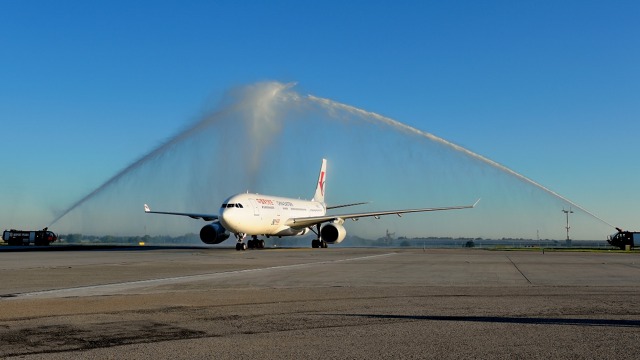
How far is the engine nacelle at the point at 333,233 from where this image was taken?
2270 inches

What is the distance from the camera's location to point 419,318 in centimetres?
1029

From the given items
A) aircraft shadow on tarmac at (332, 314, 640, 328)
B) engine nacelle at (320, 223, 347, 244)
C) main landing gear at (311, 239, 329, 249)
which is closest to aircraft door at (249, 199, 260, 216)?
engine nacelle at (320, 223, 347, 244)

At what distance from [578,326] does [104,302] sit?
8.92 metres

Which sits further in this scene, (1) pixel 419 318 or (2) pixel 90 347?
(1) pixel 419 318

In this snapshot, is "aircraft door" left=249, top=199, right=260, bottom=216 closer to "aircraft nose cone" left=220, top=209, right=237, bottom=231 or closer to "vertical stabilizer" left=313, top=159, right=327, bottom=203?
"aircraft nose cone" left=220, top=209, right=237, bottom=231

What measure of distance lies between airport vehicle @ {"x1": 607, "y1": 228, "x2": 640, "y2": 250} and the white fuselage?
3907cm

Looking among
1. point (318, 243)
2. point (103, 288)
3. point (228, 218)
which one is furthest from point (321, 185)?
point (103, 288)

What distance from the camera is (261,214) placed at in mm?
51875

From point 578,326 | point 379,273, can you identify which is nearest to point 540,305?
point 578,326

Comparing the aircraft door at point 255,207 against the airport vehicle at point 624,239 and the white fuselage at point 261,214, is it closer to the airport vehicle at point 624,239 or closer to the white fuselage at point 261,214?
the white fuselage at point 261,214

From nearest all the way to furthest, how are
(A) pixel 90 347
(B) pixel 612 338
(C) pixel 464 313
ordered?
(A) pixel 90 347 < (B) pixel 612 338 < (C) pixel 464 313

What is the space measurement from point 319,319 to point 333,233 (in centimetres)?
4779

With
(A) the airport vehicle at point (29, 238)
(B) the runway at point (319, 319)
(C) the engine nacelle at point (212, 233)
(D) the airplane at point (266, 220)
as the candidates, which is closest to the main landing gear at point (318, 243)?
(D) the airplane at point (266, 220)

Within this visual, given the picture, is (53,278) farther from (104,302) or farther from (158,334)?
(158,334)
